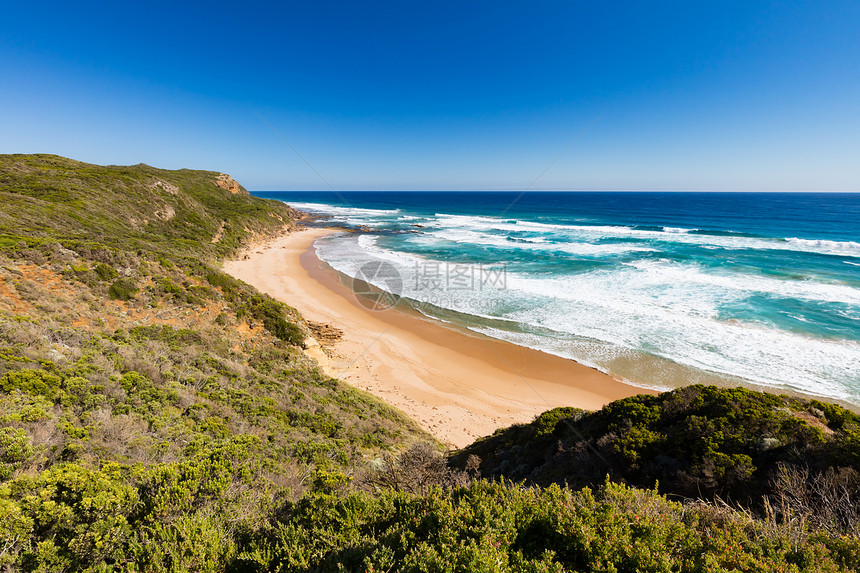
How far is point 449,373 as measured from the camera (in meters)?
14.5

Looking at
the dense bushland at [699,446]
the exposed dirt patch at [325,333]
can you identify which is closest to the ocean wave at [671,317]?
the exposed dirt patch at [325,333]

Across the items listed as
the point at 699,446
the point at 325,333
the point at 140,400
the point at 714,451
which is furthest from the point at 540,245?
the point at 140,400

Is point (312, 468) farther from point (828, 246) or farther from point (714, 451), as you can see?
point (828, 246)

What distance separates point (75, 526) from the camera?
336cm

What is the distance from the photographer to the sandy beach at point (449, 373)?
12109 millimetres

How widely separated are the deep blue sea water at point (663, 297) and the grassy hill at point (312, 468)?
28.4 ft

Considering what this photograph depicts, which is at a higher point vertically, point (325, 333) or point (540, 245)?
point (540, 245)

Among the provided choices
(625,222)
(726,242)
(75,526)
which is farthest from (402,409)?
(625,222)

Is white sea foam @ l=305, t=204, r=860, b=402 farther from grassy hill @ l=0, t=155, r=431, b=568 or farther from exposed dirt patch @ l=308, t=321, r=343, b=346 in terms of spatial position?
grassy hill @ l=0, t=155, r=431, b=568

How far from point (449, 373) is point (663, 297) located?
15846 millimetres

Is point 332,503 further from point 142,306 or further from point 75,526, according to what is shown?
point 142,306

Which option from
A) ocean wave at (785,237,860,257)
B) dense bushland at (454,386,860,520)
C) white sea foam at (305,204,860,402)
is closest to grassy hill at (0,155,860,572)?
dense bushland at (454,386,860,520)

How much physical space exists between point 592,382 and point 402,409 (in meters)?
7.69

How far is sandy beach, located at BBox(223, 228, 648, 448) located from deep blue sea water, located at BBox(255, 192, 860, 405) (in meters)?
1.29
